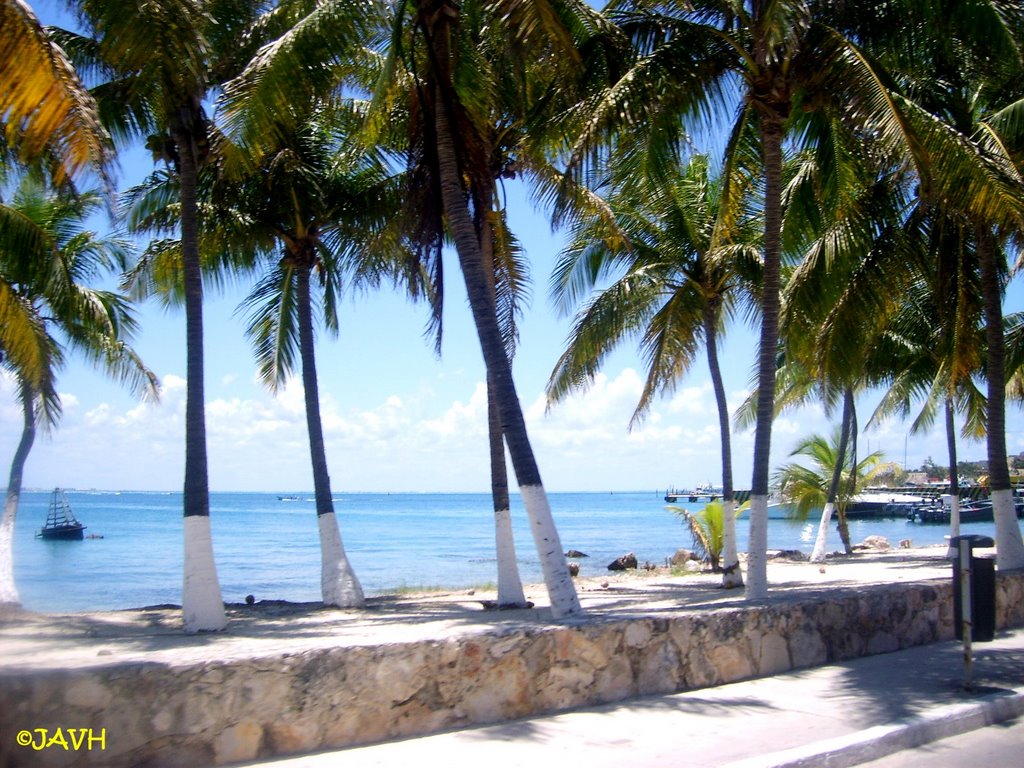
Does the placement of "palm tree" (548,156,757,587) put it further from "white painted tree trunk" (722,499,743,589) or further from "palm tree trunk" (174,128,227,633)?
"palm tree trunk" (174,128,227,633)

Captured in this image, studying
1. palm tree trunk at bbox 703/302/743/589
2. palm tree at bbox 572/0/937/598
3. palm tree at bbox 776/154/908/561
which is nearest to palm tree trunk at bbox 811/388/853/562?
palm tree trunk at bbox 703/302/743/589

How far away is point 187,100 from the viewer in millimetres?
12008

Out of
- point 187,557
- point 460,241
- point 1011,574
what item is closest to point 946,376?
point 1011,574

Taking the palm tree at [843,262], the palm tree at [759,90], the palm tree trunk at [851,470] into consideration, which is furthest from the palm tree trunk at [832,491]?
the palm tree at [759,90]

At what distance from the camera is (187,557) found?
11344mm

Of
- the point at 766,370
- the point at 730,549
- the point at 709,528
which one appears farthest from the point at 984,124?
the point at 709,528

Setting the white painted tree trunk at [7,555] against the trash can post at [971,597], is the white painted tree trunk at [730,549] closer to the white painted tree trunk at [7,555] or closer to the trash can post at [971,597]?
the trash can post at [971,597]

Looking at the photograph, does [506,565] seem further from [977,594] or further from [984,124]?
[984,124]

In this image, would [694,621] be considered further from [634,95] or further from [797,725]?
[634,95]

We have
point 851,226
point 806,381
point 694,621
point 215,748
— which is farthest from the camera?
point 806,381

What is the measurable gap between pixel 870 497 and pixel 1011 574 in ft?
237

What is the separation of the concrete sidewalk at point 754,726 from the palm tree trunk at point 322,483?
8.95 meters

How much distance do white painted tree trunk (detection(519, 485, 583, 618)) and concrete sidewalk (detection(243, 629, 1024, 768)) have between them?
1.49m

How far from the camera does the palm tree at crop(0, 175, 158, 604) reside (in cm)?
1323
